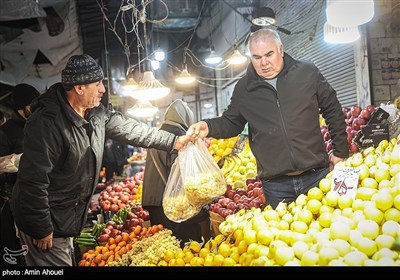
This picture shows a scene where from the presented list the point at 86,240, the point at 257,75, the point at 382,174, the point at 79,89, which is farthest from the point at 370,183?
the point at 86,240

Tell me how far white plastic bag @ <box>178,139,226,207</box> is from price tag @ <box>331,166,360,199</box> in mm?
1092

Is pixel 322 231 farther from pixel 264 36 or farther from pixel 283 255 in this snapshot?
Answer: pixel 264 36

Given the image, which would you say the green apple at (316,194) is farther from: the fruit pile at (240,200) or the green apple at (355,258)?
the fruit pile at (240,200)

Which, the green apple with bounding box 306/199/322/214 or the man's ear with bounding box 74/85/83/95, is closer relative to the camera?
the green apple with bounding box 306/199/322/214

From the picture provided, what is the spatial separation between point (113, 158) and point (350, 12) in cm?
1022

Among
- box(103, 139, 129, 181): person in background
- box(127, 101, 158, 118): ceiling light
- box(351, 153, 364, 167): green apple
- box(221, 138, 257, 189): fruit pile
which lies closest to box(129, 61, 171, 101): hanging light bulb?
box(127, 101, 158, 118): ceiling light

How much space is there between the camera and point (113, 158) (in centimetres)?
1248

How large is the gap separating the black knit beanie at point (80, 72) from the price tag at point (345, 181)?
1.89 meters

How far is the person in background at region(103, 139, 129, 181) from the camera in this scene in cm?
1244

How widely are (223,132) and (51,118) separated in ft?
4.85

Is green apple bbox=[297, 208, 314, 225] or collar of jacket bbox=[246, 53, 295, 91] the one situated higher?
collar of jacket bbox=[246, 53, 295, 91]

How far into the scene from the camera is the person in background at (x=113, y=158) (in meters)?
12.4

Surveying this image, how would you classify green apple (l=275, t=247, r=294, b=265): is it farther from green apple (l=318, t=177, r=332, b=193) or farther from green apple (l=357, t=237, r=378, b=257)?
green apple (l=318, t=177, r=332, b=193)
